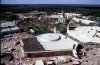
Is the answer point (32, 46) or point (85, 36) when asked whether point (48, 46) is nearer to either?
point (32, 46)

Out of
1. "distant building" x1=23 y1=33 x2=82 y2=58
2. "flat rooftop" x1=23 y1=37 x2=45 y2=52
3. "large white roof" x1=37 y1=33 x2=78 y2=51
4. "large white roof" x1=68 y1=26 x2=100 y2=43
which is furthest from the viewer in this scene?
"large white roof" x1=68 y1=26 x2=100 y2=43

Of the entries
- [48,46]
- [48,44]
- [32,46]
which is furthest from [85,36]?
[32,46]

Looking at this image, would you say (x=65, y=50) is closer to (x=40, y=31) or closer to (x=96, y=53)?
(x=96, y=53)

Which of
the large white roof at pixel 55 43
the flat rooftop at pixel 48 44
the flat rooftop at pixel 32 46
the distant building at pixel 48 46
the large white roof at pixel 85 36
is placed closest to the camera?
the distant building at pixel 48 46

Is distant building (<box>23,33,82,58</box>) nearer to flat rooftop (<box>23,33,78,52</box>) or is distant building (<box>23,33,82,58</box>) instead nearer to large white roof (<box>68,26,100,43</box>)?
flat rooftop (<box>23,33,78,52</box>)

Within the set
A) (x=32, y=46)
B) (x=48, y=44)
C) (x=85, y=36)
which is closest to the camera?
(x=32, y=46)

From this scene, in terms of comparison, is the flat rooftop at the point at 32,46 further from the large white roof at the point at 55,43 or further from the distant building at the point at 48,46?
the large white roof at the point at 55,43

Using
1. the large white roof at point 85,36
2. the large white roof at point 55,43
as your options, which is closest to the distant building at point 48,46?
the large white roof at point 55,43

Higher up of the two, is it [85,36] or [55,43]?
[55,43]

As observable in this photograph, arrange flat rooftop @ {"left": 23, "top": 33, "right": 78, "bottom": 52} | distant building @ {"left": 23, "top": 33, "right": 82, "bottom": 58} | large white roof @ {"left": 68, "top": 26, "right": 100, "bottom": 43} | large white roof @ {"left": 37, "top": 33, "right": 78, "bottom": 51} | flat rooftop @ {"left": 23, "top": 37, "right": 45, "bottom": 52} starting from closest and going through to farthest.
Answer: distant building @ {"left": 23, "top": 33, "right": 82, "bottom": 58} → flat rooftop @ {"left": 23, "top": 37, "right": 45, "bottom": 52} → flat rooftop @ {"left": 23, "top": 33, "right": 78, "bottom": 52} → large white roof @ {"left": 37, "top": 33, "right": 78, "bottom": 51} → large white roof @ {"left": 68, "top": 26, "right": 100, "bottom": 43}

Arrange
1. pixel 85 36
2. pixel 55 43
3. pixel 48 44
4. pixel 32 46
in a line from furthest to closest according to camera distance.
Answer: pixel 85 36 < pixel 55 43 < pixel 48 44 < pixel 32 46

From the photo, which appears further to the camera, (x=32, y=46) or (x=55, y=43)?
(x=55, y=43)

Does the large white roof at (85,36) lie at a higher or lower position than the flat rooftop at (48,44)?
lower

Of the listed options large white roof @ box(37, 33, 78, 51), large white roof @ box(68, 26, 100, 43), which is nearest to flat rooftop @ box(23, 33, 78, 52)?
large white roof @ box(37, 33, 78, 51)
